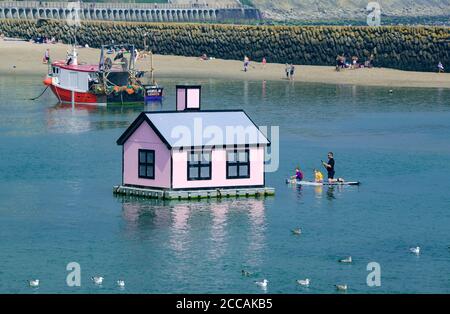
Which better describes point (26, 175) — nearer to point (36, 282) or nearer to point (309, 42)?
point (36, 282)

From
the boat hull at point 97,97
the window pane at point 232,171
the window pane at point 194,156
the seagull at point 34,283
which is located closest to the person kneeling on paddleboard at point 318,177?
the window pane at point 232,171

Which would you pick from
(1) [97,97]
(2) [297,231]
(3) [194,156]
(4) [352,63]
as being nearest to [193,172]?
(3) [194,156]

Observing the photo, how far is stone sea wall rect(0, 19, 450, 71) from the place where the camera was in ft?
419

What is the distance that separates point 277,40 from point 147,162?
82587mm

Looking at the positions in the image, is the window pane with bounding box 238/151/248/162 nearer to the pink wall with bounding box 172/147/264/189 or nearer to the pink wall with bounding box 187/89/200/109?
the pink wall with bounding box 172/147/264/189

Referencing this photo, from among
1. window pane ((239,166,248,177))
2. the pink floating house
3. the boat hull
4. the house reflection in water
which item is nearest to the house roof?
the pink floating house

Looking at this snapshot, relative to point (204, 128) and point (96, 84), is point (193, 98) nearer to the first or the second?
point (204, 128)

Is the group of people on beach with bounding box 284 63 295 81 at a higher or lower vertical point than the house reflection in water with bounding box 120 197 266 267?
lower

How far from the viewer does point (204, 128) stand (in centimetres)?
5666

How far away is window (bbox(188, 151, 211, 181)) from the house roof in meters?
0.45

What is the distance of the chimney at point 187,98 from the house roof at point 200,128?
1070 millimetres

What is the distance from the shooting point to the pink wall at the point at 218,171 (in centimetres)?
5569

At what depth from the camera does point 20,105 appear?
333 ft
